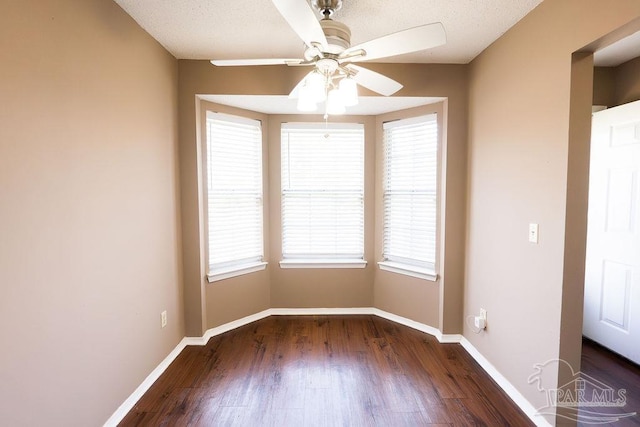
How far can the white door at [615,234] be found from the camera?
216 cm

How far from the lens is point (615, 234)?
7.50 ft

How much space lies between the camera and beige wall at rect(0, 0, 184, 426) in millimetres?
1123

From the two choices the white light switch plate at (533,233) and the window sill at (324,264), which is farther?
the window sill at (324,264)

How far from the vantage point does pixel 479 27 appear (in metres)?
1.89

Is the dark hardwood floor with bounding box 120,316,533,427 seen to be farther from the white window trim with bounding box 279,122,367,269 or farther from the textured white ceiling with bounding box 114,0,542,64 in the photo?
the textured white ceiling with bounding box 114,0,542,64

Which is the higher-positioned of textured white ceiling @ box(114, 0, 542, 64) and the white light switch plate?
textured white ceiling @ box(114, 0, 542, 64)

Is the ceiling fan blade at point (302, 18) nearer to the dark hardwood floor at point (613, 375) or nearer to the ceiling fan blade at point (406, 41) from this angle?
the ceiling fan blade at point (406, 41)

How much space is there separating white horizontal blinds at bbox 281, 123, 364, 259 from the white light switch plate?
158cm

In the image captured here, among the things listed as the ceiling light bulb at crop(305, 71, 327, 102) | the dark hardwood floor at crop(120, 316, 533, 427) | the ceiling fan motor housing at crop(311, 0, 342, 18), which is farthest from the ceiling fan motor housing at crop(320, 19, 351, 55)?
the dark hardwood floor at crop(120, 316, 533, 427)

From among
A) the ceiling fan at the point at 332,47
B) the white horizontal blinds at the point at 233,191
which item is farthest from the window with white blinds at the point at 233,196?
the ceiling fan at the point at 332,47

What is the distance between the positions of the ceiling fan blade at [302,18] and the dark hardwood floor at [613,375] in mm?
2584

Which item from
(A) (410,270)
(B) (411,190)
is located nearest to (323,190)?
(B) (411,190)

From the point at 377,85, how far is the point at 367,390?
2.02m

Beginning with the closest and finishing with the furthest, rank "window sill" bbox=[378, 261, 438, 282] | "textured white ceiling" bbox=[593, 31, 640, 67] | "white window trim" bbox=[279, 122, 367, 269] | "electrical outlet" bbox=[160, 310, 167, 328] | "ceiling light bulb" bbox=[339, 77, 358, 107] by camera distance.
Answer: "ceiling light bulb" bbox=[339, 77, 358, 107], "textured white ceiling" bbox=[593, 31, 640, 67], "electrical outlet" bbox=[160, 310, 167, 328], "window sill" bbox=[378, 261, 438, 282], "white window trim" bbox=[279, 122, 367, 269]
